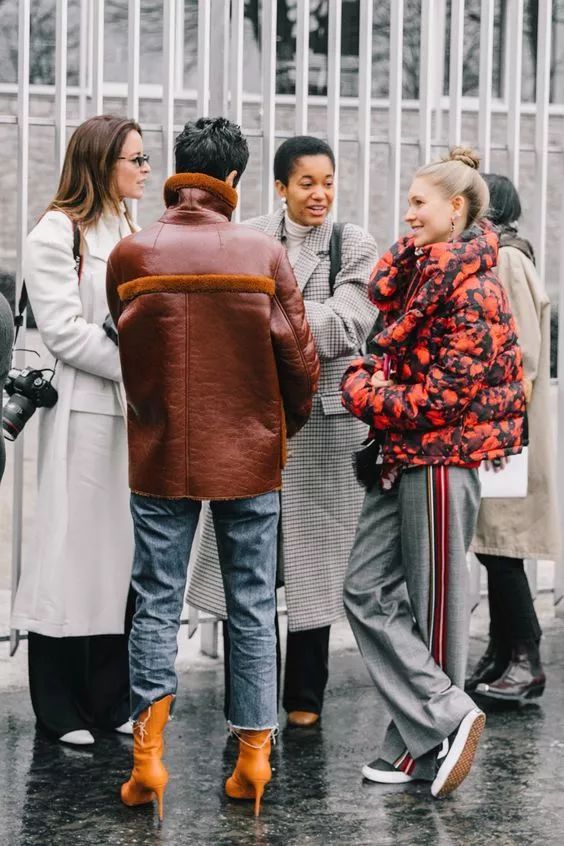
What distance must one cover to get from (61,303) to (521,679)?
206cm

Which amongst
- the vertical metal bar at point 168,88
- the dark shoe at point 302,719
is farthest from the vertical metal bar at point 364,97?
the dark shoe at point 302,719

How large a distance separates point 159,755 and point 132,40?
2697mm

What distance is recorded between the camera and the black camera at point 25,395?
4.32 meters

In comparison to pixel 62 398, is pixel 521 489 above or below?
below

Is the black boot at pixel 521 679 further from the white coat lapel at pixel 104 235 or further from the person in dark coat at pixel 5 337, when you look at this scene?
the person in dark coat at pixel 5 337

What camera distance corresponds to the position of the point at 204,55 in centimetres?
534

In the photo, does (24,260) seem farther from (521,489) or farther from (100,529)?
(521,489)

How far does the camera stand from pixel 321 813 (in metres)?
3.95

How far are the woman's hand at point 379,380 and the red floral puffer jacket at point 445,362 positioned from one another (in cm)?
1

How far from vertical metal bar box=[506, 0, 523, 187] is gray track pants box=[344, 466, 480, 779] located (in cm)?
220

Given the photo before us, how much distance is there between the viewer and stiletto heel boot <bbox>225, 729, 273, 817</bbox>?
12.9ft

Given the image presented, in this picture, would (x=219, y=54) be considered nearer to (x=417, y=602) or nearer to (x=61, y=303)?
(x=61, y=303)

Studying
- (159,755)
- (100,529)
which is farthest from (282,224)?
(159,755)

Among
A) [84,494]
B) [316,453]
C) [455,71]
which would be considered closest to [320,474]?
[316,453]
